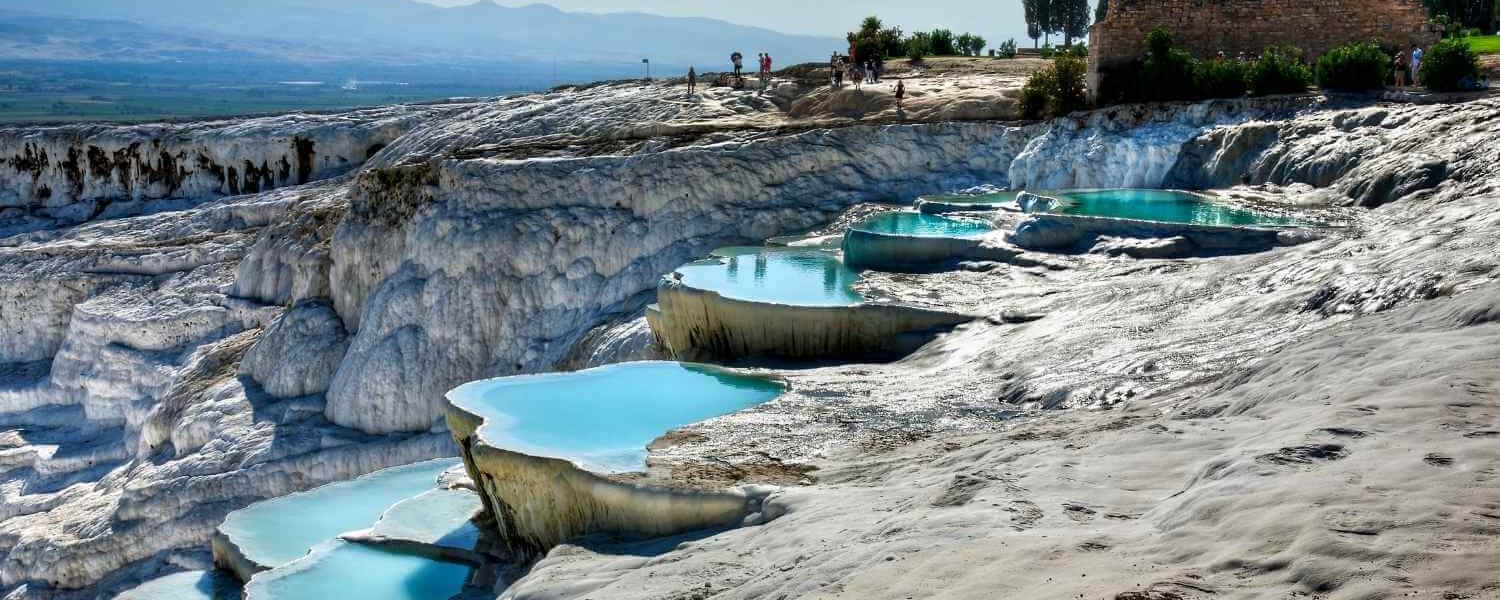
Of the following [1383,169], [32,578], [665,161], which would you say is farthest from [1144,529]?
[32,578]

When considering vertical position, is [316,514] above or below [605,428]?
below

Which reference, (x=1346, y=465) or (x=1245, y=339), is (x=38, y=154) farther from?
(x=1346, y=465)

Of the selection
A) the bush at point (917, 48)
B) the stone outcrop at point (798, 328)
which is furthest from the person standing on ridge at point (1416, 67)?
the bush at point (917, 48)

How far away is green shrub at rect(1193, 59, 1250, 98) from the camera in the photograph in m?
22.2

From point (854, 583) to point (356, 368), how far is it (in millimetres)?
17670

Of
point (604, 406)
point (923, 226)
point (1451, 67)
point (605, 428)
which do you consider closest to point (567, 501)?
point (605, 428)

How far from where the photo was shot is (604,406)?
12055 millimetres

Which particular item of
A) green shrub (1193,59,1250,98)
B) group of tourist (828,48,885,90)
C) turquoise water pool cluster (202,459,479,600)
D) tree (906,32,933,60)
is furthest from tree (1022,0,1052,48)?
turquoise water pool cluster (202,459,479,600)

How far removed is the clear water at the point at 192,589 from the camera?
13398 millimetres

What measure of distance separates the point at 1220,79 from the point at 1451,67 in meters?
3.50

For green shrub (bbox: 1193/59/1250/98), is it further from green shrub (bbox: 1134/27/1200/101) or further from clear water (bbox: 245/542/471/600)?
clear water (bbox: 245/542/471/600)

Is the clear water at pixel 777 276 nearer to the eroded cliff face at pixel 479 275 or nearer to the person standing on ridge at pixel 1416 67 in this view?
the eroded cliff face at pixel 479 275

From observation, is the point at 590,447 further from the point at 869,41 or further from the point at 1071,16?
the point at 1071,16

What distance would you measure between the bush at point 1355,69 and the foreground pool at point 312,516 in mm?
14180
